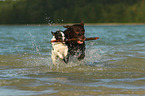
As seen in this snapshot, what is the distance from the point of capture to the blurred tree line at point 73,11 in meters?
109

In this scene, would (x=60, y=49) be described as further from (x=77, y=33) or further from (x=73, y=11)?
(x=73, y=11)

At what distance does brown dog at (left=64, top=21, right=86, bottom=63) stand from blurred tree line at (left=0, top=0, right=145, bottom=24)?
9614cm

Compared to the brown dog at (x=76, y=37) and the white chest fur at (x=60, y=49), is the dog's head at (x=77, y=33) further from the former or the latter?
the white chest fur at (x=60, y=49)

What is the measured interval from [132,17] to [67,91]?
363ft

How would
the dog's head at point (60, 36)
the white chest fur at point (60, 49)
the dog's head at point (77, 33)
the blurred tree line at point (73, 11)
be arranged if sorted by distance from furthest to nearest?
the blurred tree line at point (73, 11) < the white chest fur at point (60, 49) < the dog's head at point (60, 36) < the dog's head at point (77, 33)

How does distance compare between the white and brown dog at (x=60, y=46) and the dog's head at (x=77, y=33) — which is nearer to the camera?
the dog's head at (x=77, y=33)

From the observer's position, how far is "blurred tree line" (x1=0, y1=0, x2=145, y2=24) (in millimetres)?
108688

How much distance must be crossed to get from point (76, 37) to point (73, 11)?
373 feet

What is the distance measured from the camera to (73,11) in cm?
12088

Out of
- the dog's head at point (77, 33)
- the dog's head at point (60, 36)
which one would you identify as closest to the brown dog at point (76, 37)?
the dog's head at point (77, 33)

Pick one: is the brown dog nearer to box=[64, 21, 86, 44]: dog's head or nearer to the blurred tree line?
box=[64, 21, 86, 44]: dog's head

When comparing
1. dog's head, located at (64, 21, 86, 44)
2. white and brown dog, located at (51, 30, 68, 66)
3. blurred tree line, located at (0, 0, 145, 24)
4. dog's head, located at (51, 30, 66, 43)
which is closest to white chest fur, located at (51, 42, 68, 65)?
white and brown dog, located at (51, 30, 68, 66)

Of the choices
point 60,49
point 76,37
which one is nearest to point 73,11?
point 60,49

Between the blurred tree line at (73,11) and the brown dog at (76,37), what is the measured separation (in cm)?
9614
